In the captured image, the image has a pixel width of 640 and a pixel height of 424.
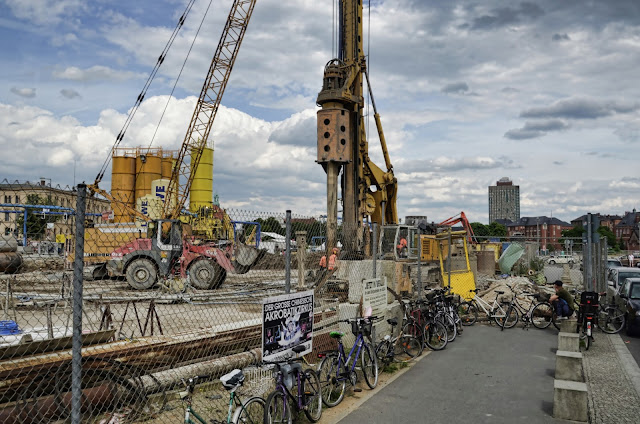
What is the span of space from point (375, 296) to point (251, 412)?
4.36 m

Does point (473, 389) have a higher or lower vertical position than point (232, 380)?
lower

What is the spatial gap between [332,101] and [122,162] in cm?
3097

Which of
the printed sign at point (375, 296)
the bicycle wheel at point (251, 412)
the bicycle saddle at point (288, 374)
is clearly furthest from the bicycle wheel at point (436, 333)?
the bicycle wheel at point (251, 412)

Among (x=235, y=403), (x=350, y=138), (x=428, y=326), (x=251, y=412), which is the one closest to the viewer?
(x=235, y=403)

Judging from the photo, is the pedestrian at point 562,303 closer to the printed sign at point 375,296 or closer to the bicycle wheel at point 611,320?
the bicycle wheel at point 611,320

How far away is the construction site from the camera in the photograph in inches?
235

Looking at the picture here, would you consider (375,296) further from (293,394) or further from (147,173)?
(147,173)

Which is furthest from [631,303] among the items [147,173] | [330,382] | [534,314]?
[147,173]

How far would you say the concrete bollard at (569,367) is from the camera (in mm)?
8141

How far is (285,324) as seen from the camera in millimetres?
6535

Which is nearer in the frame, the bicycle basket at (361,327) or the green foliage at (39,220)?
the green foliage at (39,220)

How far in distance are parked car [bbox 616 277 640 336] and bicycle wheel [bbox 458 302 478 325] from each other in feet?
12.3

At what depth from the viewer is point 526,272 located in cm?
3075

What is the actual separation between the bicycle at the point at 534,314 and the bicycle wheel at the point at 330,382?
26.3 feet
